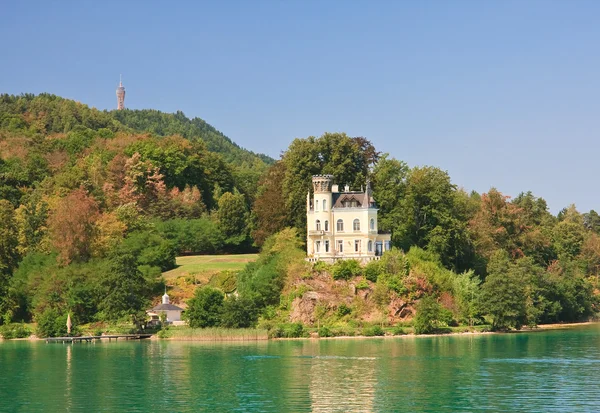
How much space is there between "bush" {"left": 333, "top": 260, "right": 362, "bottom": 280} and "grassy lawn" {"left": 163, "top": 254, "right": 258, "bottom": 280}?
13348 mm

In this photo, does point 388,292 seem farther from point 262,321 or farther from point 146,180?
point 146,180

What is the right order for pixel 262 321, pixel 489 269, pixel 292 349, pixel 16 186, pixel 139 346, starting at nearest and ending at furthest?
pixel 292 349, pixel 139 346, pixel 262 321, pixel 489 269, pixel 16 186

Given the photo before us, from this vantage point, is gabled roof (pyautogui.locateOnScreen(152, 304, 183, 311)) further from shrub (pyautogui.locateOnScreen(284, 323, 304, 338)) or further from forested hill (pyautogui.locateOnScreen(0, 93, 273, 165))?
forested hill (pyautogui.locateOnScreen(0, 93, 273, 165))

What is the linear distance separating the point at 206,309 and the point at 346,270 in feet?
41.8

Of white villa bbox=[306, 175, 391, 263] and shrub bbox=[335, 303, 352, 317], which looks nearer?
shrub bbox=[335, 303, 352, 317]

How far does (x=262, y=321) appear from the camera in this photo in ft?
252

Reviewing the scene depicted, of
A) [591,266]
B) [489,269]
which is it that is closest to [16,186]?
[489,269]

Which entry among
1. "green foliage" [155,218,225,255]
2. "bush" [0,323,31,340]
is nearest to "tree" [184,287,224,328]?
"bush" [0,323,31,340]

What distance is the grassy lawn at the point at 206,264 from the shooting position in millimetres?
89919

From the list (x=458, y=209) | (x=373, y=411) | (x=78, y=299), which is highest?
(x=458, y=209)

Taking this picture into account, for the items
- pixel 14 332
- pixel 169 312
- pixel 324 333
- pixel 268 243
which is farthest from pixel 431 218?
pixel 14 332

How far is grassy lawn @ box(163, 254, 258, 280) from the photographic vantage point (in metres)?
89.9

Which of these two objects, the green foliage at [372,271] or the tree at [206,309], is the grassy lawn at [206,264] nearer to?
the tree at [206,309]

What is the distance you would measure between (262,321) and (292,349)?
40.6 feet
